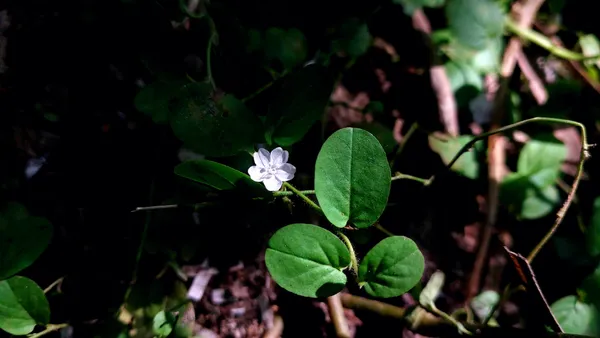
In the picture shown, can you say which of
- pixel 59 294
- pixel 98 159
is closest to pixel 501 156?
pixel 98 159

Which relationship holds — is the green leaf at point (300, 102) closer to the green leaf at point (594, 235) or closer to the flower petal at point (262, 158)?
the flower petal at point (262, 158)

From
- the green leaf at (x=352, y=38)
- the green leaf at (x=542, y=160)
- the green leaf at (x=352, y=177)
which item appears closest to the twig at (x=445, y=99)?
the green leaf at (x=542, y=160)

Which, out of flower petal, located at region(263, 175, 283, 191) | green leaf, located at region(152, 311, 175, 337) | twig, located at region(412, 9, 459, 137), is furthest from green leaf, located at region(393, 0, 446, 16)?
green leaf, located at region(152, 311, 175, 337)

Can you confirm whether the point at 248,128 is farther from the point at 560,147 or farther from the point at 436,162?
the point at 560,147

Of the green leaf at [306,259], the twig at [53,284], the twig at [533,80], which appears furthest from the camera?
the twig at [533,80]

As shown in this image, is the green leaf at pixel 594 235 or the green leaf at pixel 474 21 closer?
the green leaf at pixel 594 235
